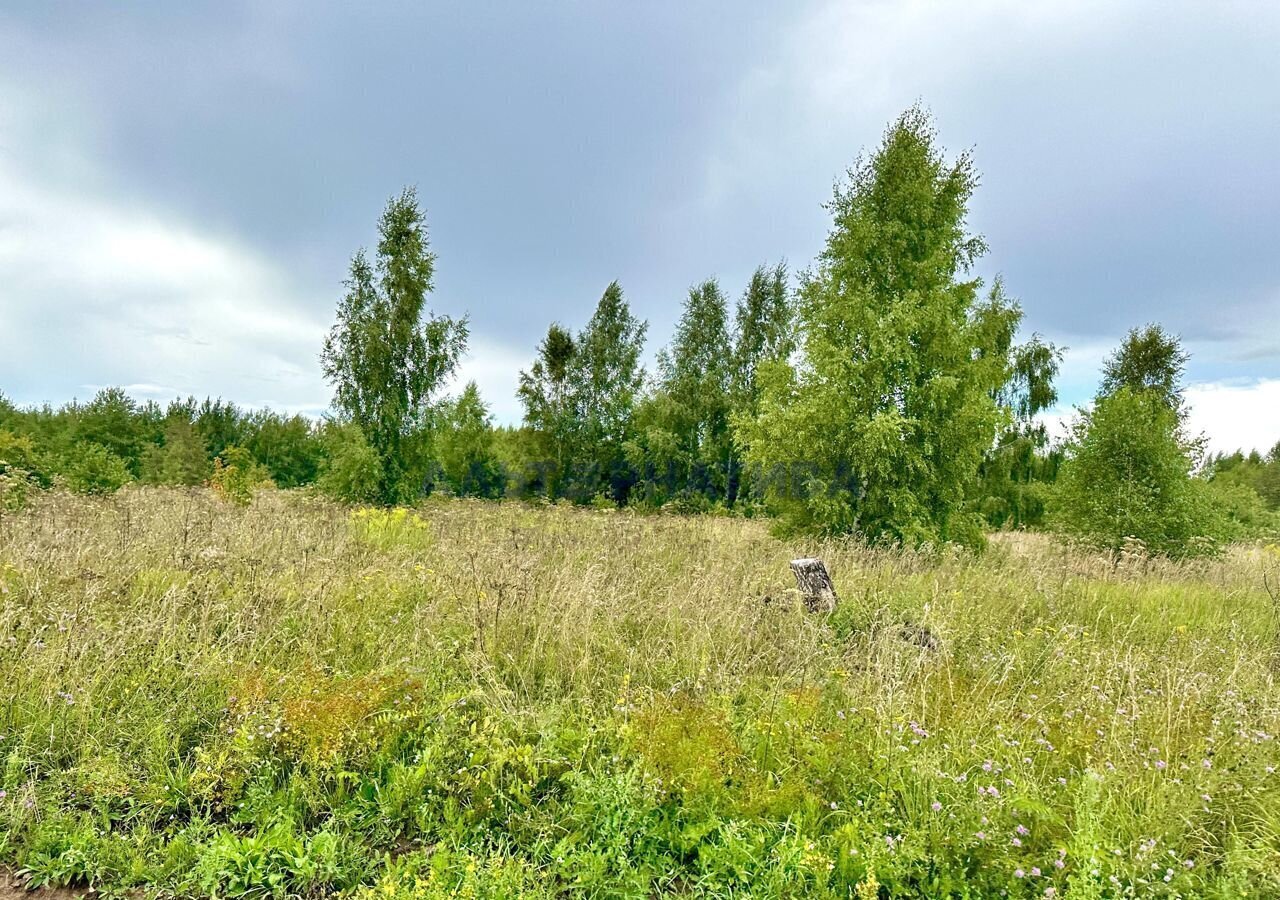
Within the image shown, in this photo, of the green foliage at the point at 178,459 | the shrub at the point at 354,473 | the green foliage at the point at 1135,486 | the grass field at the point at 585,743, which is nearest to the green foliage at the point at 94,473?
the shrub at the point at 354,473

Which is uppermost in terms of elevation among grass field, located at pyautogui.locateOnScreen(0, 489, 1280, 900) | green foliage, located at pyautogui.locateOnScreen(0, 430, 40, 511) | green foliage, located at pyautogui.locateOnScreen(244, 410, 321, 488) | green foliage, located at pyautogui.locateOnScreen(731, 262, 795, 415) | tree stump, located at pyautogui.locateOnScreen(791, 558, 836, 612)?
green foliage, located at pyautogui.locateOnScreen(731, 262, 795, 415)

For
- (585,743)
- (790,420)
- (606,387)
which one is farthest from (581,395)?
(585,743)

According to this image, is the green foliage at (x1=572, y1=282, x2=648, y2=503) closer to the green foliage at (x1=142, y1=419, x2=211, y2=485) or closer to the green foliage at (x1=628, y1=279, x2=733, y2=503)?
the green foliage at (x1=628, y1=279, x2=733, y2=503)

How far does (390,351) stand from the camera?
48.3 ft

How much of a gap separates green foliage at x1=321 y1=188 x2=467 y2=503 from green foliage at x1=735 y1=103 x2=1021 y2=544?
1014 cm

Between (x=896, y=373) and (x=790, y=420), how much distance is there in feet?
6.50

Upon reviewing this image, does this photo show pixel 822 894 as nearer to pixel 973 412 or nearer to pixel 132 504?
pixel 973 412

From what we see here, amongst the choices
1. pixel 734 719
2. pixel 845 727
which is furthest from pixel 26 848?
pixel 845 727

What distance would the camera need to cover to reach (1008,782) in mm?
2438

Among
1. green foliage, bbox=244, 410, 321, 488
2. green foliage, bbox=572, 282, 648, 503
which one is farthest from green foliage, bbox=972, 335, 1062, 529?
green foliage, bbox=244, 410, 321, 488

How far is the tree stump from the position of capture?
16.8 feet

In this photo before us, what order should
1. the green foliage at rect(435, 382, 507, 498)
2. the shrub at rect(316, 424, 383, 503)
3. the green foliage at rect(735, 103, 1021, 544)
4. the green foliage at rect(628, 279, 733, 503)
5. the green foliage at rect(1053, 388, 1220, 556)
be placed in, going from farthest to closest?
the green foliage at rect(435, 382, 507, 498) < the green foliage at rect(628, 279, 733, 503) < the shrub at rect(316, 424, 383, 503) < the green foliage at rect(1053, 388, 1220, 556) < the green foliage at rect(735, 103, 1021, 544)

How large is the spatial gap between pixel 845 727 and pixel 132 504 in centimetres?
1104

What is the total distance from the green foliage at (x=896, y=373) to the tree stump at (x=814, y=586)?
14.1 feet
